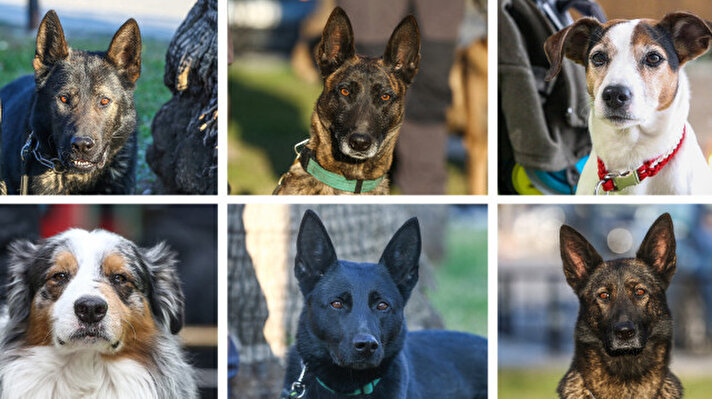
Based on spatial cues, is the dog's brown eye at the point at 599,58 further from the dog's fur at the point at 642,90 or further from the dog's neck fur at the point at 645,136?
the dog's neck fur at the point at 645,136

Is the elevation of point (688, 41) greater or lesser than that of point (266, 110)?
greater

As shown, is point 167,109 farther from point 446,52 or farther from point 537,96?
point 537,96

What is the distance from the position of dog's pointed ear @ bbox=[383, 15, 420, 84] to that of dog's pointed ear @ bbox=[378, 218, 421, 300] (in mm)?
534

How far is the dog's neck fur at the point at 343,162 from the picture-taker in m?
3.10

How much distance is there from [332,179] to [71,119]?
2.99ft

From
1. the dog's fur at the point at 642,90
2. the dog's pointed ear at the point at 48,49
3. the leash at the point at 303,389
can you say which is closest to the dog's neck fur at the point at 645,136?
the dog's fur at the point at 642,90

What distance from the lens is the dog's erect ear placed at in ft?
10.4

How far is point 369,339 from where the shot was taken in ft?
Answer: 9.59

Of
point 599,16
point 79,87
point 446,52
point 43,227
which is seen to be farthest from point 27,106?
point 599,16

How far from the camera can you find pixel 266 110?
3.21 metres

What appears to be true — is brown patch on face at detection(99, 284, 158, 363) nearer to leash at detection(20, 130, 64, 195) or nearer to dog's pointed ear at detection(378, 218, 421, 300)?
leash at detection(20, 130, 64, 195)

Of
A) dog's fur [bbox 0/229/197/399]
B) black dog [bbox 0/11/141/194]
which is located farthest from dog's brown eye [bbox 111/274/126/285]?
black dog [bbox 0/11/141/194]

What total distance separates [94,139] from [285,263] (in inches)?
31.4

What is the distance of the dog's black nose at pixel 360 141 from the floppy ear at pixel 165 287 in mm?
771
